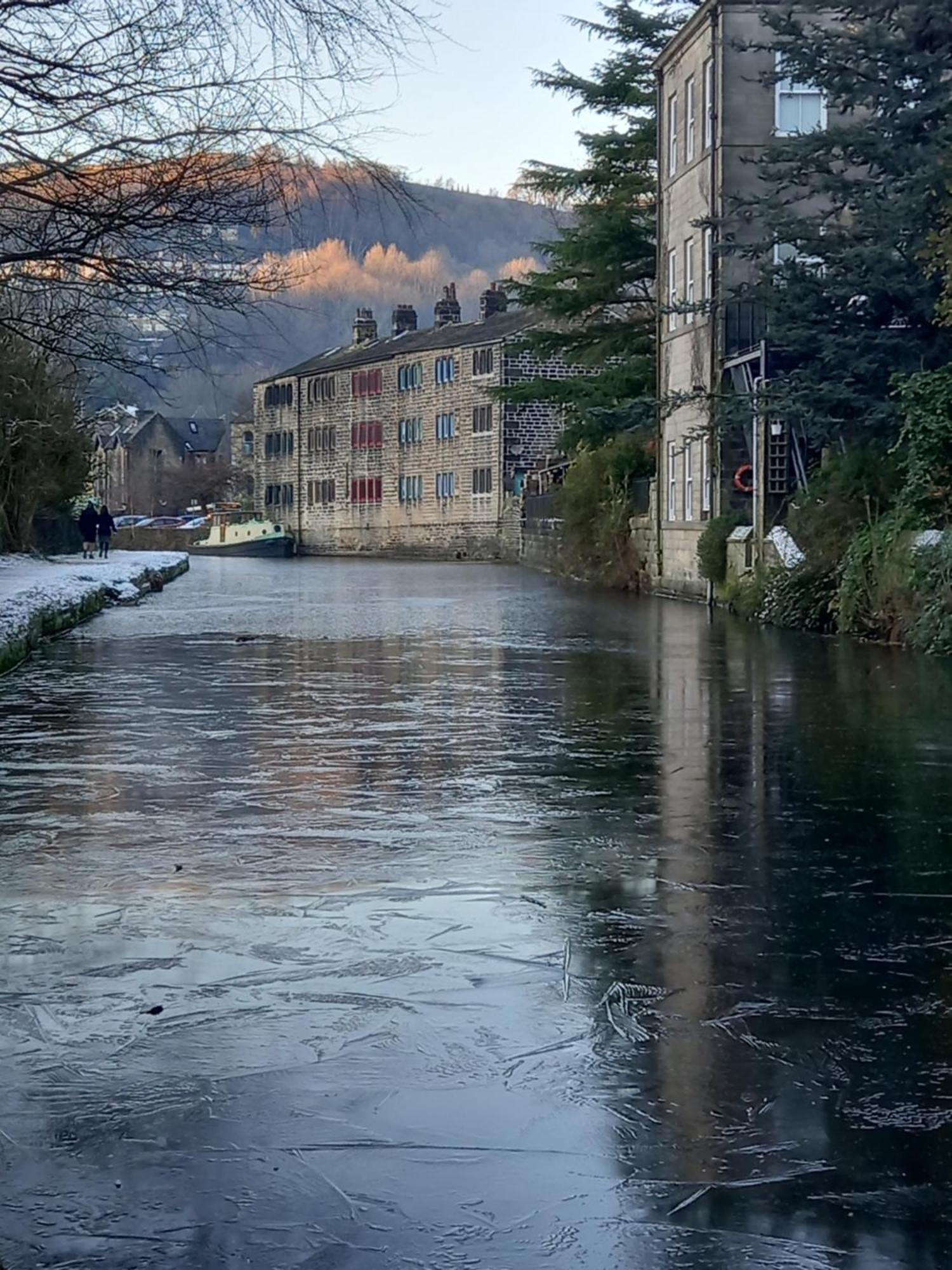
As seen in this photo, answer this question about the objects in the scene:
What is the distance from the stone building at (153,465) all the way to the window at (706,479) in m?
86.2

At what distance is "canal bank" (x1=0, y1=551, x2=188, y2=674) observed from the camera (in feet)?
67.2

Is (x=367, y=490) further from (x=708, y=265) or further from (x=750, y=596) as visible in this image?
(x=750, y=596)

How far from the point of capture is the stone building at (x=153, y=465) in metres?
122

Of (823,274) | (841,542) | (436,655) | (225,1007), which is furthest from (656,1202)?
(823,274)

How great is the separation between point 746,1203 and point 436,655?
53.6 feet

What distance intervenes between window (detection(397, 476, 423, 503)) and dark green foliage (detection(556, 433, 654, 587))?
3791 cm

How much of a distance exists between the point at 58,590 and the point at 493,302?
191ft

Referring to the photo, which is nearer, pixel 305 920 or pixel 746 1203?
pixel 746 1203

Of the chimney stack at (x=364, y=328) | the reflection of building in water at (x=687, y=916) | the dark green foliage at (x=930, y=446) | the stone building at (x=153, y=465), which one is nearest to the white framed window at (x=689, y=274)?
the dark green foliage at (x=930, y=446)

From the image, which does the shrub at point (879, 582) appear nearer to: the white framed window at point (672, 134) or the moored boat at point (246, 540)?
the white framed window at point (672, 134)

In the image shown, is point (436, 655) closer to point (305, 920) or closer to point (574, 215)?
point (305, 920)

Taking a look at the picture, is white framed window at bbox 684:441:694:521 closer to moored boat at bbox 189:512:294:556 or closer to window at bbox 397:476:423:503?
window at bbox 397:476:423:503

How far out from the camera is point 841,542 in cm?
2505

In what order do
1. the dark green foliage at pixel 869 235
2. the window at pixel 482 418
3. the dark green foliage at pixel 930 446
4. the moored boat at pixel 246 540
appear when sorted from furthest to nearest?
the moored boat at pixel 246 540, the window at pixel 482 418, the dark green foliage at pixel 869 235, the dark green foliage at pixel 930 446
